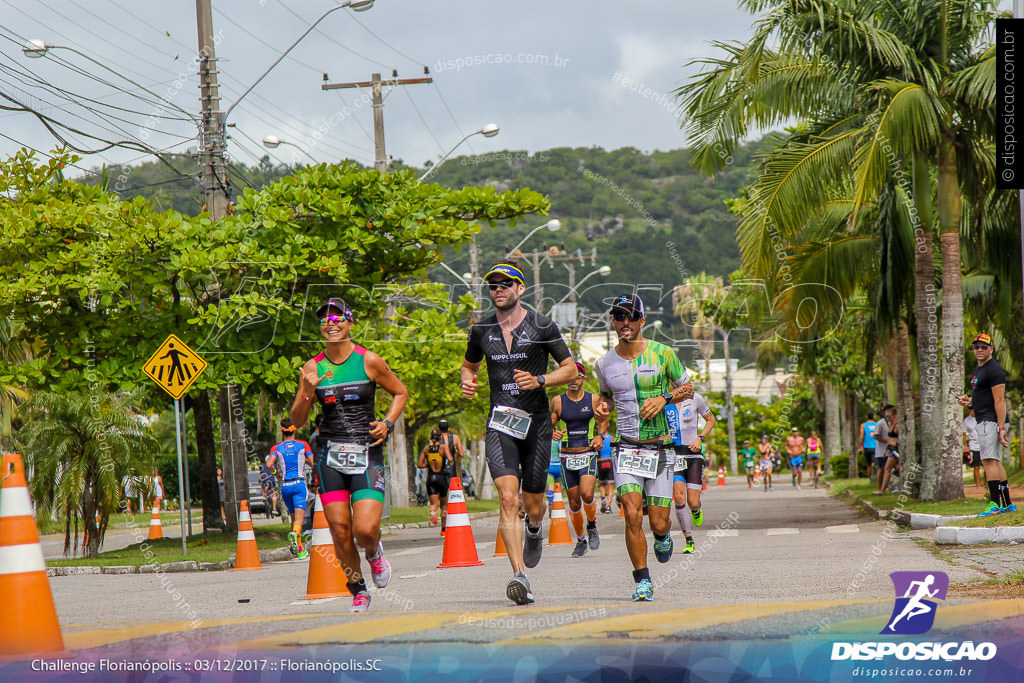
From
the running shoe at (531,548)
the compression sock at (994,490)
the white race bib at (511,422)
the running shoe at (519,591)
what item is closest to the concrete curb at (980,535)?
the compression sock at (994,490)

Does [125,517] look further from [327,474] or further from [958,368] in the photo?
[327,474]

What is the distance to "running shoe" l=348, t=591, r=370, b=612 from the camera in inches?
319

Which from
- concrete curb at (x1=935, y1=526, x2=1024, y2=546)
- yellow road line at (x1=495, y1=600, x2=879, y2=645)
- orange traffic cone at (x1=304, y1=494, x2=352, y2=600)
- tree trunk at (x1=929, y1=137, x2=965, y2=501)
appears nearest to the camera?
yellow road line at (x1=495, y1=600, x2=879, y2=645)

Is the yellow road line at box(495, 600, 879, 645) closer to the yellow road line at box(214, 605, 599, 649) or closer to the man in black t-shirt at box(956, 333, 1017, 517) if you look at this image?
the yellow road line at box(214, 605, 599, 649)

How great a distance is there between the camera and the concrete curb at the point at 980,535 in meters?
12.1

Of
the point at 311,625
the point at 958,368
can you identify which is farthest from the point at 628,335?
the point at 958,368

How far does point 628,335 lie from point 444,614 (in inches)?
93.8

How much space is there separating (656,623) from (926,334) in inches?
559

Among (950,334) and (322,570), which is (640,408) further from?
(950,334)

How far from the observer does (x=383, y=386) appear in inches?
330

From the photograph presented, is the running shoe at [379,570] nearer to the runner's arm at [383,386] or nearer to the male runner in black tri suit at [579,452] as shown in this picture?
the runner's arm at [383,386]

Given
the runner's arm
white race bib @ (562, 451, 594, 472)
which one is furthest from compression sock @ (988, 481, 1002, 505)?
the runner's arm

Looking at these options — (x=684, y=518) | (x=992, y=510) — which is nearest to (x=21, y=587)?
(x=684, y=518)

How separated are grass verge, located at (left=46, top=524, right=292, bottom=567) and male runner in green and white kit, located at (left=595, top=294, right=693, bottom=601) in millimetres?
9717
